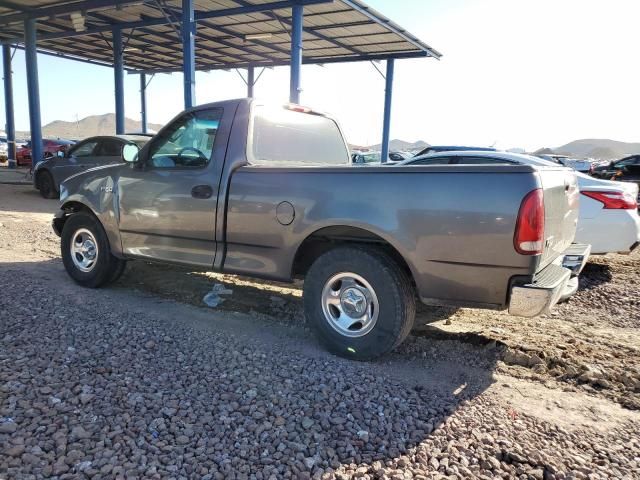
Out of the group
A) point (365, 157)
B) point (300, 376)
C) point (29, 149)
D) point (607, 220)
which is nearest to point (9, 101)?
point (29, 149)

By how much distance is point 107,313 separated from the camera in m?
4.52

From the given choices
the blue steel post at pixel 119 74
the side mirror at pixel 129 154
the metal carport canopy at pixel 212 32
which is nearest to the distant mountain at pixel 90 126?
the metal carport canopy at pixel 212 32

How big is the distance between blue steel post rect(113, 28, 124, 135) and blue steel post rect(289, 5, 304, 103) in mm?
7590

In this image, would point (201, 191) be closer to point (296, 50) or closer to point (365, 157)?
point (296, 50)

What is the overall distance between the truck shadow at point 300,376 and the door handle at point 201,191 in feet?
3.75

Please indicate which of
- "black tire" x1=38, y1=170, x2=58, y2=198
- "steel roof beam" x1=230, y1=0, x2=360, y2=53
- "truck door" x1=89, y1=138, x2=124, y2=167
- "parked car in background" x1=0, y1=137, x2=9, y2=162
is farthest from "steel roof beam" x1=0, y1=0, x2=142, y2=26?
"parked car in background" x1=0, y1=137, x2=9, y2=162

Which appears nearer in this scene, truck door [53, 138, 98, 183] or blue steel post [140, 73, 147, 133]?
truck door [53, 138, 98, 183]

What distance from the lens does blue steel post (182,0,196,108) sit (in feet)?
41.7

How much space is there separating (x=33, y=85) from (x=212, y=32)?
6222 millimetres

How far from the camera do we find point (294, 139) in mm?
4785

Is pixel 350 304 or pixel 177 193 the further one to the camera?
pixel 177 193

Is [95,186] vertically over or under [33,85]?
under

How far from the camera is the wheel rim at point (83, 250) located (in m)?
5.32

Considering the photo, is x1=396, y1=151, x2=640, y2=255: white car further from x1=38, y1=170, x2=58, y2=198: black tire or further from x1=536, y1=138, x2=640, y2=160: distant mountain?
x1=536, y1=138, x2=640, y2=160: distant mountain
